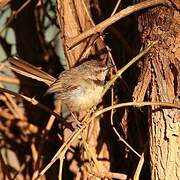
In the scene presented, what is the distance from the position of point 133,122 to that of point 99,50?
459mm

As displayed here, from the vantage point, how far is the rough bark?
207cm

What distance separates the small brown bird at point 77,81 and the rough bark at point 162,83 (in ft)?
1.72

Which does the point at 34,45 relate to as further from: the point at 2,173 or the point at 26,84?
the point at 2,173

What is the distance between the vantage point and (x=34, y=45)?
354cm

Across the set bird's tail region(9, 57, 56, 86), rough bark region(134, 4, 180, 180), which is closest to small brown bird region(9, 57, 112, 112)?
bird's tail region(9, 57, 56, 86)

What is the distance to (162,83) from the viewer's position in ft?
7.00

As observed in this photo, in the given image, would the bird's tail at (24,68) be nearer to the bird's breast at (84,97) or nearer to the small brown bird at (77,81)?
the small brown bird at (77,81)

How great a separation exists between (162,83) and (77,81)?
2.93 ft

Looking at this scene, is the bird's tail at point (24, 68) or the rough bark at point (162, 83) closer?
the rough bark at point (162, 83)

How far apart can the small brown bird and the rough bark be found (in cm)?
53

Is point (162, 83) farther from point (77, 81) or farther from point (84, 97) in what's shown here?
point (77, 81)

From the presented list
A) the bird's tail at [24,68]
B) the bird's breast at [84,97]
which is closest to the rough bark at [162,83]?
the bird's breast at [84,97]

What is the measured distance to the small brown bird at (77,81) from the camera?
2.75 m

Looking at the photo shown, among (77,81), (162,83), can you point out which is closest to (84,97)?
(77,81)
